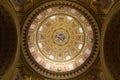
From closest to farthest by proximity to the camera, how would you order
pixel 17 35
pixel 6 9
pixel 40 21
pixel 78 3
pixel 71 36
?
pixel 6 9
pixel 17 35
pixel 78 3
pixel 40 21
pixel 71 36

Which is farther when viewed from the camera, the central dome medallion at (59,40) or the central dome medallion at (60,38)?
the central dome medallion at (60,38)

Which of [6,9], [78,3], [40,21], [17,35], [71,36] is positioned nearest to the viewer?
[6,9]

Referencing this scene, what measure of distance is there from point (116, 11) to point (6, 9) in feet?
23.0

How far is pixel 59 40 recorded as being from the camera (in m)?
27.3

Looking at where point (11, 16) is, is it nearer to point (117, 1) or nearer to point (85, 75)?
point (117, 1)

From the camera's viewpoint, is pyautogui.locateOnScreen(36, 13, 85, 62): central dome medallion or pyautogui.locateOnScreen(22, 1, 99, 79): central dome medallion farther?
pyautogui.locateOnScreen(36, 13, 85, 62): central dome medallion

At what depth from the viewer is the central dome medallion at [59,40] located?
21.6 meters

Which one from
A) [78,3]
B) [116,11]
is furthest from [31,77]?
[116,11]

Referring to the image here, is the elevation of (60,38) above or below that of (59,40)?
above

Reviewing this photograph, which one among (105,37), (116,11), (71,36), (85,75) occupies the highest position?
(71,36)

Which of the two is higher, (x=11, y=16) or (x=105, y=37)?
(x=11, y=16)

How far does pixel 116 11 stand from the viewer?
646 inches

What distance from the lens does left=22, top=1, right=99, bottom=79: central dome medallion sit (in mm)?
21641

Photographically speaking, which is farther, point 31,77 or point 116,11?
point 31,77
